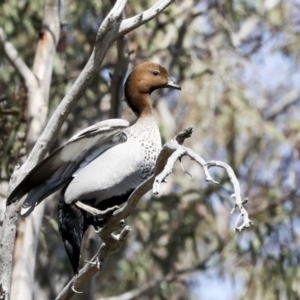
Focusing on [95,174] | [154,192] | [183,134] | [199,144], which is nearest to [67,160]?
[95,174]

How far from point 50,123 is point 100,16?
4.94 meters

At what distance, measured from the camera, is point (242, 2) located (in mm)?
10156

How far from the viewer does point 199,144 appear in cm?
1112

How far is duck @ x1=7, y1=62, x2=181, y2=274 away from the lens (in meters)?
4.81

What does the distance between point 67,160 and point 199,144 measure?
20.7ft

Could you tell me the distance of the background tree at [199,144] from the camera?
934 centimetres

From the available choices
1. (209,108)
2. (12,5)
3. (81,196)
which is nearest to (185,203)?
(209,108)

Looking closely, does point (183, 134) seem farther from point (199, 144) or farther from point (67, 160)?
point (199, 144)

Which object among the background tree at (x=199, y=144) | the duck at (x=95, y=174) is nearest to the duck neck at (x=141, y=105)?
the duck at (x=95, y=174)

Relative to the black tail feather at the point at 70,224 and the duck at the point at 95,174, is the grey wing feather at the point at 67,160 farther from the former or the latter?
the black tail feather at the point at 70,224

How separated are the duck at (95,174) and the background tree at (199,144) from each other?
3.76 m

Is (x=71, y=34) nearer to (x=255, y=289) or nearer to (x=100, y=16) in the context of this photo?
(x=100, y=16)

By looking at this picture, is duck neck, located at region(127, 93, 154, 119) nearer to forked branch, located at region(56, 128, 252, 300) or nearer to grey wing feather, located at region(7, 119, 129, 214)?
grey wing feather, located at region(7, 119, 129, 214)

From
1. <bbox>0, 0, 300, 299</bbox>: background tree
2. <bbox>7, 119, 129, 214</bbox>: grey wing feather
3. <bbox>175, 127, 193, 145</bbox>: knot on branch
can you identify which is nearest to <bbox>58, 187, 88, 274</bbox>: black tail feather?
<bbox>7, 119, 129, 214</bbox>: grey wing feather
